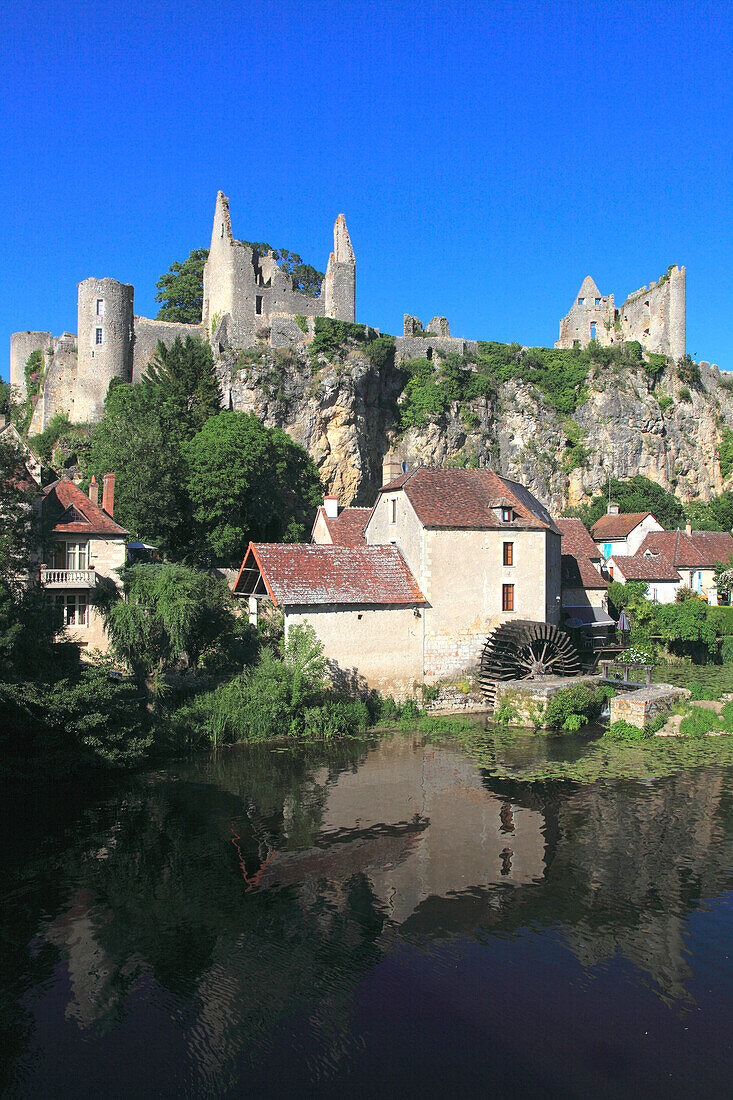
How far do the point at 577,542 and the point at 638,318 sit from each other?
126ft

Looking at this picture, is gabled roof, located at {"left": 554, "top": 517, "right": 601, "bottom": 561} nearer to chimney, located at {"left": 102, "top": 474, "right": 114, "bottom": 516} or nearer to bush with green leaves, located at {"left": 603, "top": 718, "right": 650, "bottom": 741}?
bush with green leaves, located at {"left": 603, "top": 718, "right": 650, "bottom": 741}

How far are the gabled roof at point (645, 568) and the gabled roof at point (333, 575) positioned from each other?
66.5 feet

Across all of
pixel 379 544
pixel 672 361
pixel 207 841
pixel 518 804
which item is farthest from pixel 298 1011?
pixel 672 361

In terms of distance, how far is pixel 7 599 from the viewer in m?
17.0

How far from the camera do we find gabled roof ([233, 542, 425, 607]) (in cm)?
2409

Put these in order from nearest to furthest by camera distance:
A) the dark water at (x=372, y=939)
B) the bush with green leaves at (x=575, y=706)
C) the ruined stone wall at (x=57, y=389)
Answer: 1. the dark water at (x=372, y=939)
2. the bush with green leaves at (x=575, y=706)
3. the ruined stone wall at (x=57, y=389)

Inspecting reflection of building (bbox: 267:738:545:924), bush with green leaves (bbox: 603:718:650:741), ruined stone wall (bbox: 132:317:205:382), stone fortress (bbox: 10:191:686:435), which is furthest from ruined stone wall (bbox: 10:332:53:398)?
bush with green leaves (bbox: 603:718:650:741)

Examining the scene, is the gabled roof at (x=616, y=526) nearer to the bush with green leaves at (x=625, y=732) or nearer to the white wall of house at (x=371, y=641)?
the white wall of house at (x=371, y=641)

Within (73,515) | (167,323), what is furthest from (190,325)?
(73,515)

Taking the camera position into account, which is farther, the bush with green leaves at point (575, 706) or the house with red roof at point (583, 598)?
the house with red roof at point (583, 598)

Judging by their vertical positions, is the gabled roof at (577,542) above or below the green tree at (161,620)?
above

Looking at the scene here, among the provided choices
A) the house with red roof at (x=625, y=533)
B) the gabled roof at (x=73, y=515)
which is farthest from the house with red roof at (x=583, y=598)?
the gabled roof at (x=73, y=515)

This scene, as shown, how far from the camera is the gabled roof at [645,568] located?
42.3 metres

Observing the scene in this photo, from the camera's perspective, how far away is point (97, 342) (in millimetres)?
50062
